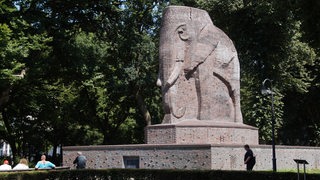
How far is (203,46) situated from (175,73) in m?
1.93

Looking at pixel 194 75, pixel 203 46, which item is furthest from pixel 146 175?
pixel 203 46

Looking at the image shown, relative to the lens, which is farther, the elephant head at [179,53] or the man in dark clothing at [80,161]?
the elephant head at [179,53]

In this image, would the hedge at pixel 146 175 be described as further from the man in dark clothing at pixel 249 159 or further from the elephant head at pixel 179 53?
the elephant head at pixel 179 53

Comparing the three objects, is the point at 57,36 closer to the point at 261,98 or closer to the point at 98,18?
the point at 98,18

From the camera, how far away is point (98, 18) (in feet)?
99.8

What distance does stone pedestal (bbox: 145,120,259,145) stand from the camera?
20.1 m

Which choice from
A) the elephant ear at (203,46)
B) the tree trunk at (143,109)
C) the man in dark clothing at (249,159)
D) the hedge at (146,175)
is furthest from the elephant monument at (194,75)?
the tree trunk at (143,109)

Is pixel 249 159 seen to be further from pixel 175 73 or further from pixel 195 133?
pixel 175 73

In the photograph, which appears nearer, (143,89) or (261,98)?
(261,98)

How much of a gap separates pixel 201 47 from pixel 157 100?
61.9 feet

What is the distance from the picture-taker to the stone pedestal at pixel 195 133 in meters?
20.1

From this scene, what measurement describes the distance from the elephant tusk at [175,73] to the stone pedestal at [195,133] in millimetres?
1832

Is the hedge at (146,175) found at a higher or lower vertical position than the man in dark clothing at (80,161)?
lower

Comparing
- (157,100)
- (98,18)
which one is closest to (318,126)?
(157,100)
